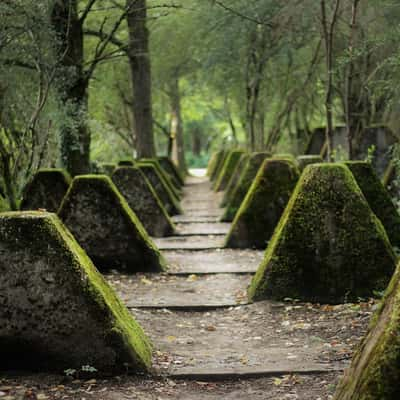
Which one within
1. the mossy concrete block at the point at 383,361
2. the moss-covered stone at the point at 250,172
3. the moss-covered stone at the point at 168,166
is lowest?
the moss-covered stone at the point at 168,166

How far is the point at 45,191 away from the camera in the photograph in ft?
39.3

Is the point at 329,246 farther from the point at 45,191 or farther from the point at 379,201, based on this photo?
the point at 45,191

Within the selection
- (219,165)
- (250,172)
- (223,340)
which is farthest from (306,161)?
(219,165)

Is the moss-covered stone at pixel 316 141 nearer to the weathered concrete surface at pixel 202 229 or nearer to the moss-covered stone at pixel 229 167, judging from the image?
the moss-covered stone at pixel 229 167

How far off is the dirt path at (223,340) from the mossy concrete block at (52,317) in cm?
21

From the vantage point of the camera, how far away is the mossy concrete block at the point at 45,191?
39.3 feet

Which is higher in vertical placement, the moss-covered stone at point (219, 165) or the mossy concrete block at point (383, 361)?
the mossy concrete block at point (383, 361)

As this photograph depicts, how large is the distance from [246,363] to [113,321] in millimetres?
1239

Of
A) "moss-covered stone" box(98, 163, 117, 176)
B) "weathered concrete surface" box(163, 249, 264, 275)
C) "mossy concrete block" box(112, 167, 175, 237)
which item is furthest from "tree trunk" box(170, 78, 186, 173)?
"weathered concrete surface" box(163, 249, 264, 275)

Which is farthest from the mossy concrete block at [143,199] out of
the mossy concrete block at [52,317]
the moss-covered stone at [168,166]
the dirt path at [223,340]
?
the moss-covered stone at [168,166]

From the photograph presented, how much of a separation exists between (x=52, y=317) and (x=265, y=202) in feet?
23.6

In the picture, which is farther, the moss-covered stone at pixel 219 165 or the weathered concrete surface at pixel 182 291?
the moss-covered stone at pixel 219 165

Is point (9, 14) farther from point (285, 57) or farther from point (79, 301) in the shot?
point (285, 57)

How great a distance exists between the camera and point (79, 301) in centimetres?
570
